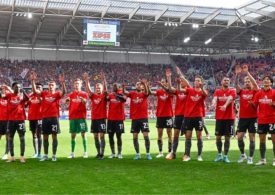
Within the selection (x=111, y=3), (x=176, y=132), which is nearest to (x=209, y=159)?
(x=176, y=132)

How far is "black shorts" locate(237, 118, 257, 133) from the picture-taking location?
10.8 metres

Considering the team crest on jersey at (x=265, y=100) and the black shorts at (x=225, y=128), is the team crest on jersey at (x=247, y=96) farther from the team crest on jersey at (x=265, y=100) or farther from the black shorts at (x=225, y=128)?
the black shorts at (x=225, y=128)

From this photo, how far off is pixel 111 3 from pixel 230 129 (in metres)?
29.1

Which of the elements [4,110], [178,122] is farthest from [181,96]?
[4,110]

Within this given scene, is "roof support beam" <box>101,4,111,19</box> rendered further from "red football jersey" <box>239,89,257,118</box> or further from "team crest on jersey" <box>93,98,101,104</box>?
"red football jersey" <box>239,89,257,118</box>

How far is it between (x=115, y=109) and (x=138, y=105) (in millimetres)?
695

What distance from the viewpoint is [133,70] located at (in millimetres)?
53219

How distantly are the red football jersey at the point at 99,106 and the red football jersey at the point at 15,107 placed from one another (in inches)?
81.2

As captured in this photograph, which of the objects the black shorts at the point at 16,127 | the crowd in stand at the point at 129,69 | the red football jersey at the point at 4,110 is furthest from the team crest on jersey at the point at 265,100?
the crowd in stand at the point at 129,69

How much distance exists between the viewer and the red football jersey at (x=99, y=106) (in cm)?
1217

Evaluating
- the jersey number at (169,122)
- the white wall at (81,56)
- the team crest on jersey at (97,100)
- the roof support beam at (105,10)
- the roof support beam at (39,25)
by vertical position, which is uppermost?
the roof support beam at (105,10)

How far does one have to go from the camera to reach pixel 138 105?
1203 centimetres

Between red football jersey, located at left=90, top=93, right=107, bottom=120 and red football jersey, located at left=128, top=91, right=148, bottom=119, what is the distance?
2.67ft

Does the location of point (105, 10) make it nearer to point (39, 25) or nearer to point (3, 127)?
point (39, 25)
